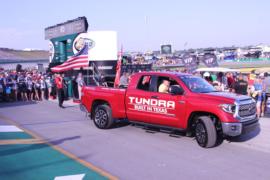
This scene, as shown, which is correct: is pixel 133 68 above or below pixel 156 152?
above

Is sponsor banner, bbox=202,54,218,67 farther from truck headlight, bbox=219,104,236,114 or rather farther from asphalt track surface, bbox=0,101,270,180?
truck headlight, bbox=219,104,236,114

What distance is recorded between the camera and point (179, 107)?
9.34m

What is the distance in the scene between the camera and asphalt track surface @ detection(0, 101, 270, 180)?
6.88 m

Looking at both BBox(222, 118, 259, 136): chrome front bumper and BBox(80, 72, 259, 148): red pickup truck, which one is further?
BBox(80, 72, 259, 148): red pickup truck

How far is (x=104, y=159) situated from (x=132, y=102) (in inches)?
116

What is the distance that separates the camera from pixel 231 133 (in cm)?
853

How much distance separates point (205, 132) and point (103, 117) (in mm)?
3757

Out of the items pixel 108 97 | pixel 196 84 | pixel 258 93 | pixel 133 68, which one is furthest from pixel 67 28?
pixel 196 84

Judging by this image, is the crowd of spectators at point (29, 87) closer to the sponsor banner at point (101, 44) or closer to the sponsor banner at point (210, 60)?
the sponsor banner at point (101, 44)

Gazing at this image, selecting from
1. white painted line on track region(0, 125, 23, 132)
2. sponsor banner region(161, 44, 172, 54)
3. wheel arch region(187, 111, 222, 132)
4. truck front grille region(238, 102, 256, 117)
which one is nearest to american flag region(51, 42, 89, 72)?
white painted line on track region(0, 125, 23, 132)

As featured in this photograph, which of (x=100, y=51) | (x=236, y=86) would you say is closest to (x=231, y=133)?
(x=236, y=86)

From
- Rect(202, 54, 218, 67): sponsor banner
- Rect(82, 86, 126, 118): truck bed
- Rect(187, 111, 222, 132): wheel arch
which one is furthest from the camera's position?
Rect(202, 54, 218, 67): sponsor banner

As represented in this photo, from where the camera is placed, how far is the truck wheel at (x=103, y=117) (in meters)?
11.3

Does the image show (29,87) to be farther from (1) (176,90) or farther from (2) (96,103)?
(1) (176,90)
